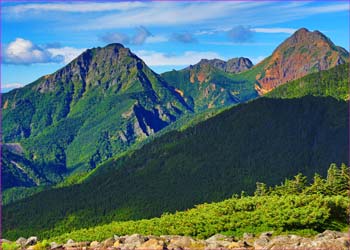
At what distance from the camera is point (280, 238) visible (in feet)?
162

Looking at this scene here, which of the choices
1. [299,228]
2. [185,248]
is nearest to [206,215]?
[299,228]

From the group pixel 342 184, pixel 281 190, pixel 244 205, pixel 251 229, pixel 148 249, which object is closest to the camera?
pixel 148 249

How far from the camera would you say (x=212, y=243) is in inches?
1889

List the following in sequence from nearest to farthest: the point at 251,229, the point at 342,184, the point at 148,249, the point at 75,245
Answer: the point at 148,249, the point at 75,245, the point at 251,229, the point at 342,184

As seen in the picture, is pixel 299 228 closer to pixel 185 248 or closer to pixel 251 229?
pixel 251 229

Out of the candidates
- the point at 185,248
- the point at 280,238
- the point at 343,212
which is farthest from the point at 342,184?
the point at 185,248

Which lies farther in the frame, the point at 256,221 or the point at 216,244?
the point at 256,221

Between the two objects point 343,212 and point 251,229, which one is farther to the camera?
point 343,212

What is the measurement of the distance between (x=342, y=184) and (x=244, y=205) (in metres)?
38.4

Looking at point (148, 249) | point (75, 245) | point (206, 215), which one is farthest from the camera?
point (206, 215)

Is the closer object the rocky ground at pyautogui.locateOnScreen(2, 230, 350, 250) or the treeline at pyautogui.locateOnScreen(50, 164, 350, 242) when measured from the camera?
the rocky ground at pyautogui.locateOnScreen(2, 230, 350, 250)

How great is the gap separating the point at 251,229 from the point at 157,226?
11.4m

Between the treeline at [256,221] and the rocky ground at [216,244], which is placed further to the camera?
the treeline at [256,221]

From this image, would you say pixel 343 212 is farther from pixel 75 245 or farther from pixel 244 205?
pixel 75 245
